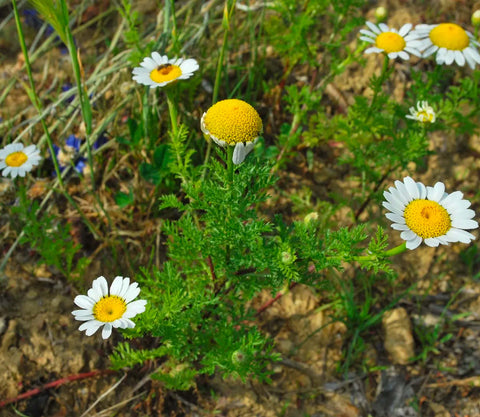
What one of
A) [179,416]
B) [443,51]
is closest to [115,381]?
[179,416]

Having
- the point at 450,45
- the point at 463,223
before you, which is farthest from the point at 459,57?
the point at 463,223

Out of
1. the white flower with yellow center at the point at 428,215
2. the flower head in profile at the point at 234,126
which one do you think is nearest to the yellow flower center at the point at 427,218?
the white flower with yellow center at the point at 428,215

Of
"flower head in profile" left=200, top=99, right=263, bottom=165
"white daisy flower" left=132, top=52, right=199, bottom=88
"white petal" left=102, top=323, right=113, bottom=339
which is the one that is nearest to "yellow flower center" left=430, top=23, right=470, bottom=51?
"white daisy flower" left=132, top=52, right=199, bottom=88

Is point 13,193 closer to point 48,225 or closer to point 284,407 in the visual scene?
point 48,225

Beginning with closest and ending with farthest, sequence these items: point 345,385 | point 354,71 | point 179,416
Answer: point 179,416 < point 345,385 < point 354,71

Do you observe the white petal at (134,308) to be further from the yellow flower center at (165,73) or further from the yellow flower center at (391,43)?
the yellow flower center at (391,43)

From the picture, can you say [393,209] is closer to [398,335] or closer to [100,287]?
[100,287]

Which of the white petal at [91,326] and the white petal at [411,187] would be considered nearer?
the white petal at [91,326]
